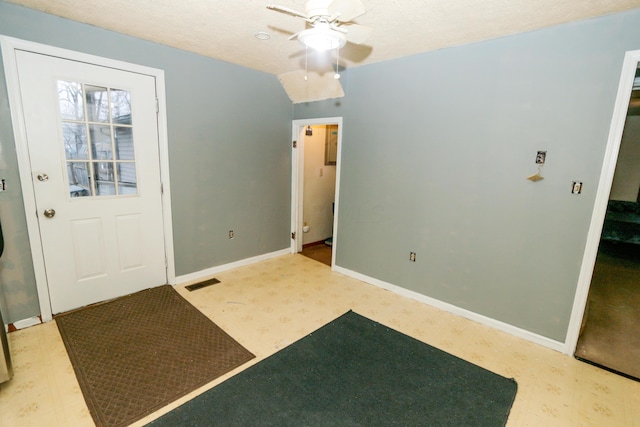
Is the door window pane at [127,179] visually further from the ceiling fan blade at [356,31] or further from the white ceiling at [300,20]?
the ceiling fan blade at [356,31]

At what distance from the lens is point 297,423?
1.61 meters

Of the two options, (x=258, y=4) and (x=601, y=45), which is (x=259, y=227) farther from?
(x=601, y=45)

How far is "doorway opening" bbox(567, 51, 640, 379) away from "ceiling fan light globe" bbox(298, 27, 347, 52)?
191 cm

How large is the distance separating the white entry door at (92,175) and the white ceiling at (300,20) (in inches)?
18.7

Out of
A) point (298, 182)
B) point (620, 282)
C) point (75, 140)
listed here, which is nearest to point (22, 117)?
point (75, 140)

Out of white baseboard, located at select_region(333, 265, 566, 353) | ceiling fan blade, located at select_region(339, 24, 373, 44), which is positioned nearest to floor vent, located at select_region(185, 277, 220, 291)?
white baseboard, located at select_region(333, 265, 566, 353)

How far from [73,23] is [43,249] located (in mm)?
1842

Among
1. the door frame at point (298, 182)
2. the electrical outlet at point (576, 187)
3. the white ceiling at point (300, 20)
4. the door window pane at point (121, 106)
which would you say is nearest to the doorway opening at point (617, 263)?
the electrical outlet at point (576, 187)

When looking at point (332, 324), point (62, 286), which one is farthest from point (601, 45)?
point (62, 286)

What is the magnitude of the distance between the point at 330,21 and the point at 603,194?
2.16 metres

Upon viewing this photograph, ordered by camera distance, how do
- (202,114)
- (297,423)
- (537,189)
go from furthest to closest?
(202,114)
(537,189)
(297,423)

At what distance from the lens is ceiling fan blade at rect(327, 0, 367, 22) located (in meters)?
1.39

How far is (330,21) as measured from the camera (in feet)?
5.04

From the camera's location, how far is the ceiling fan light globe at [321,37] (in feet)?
5.21
